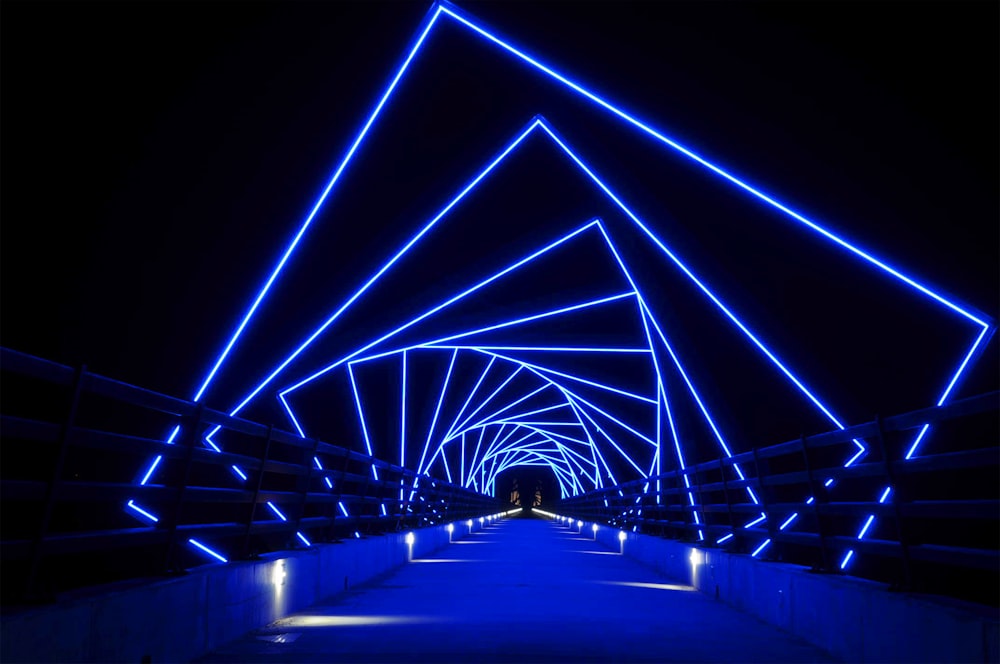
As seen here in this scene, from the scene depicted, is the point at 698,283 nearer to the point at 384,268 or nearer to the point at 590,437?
the point at 384,268

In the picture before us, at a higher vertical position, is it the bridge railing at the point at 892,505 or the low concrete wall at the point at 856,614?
the bridge railing at the point at 892,505

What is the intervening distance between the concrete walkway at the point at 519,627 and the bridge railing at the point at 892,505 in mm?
1056

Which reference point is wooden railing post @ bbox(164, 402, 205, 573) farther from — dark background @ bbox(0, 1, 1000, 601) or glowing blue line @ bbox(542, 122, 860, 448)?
glowing blue line @ bbox(542, 122, 860, 448)

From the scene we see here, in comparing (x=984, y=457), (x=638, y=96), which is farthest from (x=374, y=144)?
(x=984, y=457)

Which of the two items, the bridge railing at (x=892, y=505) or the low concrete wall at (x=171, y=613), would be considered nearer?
the low concrete wall at (x=171, y=613)

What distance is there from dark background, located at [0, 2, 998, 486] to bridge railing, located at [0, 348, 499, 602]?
1377mm

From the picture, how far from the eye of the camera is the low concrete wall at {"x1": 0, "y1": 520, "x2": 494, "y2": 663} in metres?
5.23

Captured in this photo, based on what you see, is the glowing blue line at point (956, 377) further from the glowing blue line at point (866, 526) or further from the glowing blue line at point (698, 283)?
the glowing blue line at point (698, 283)

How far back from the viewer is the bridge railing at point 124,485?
5.69 metres

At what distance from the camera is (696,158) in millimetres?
11250

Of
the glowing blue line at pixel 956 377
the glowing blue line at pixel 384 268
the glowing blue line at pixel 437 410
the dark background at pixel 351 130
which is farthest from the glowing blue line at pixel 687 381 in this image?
the glowing blue line at pixel 437 410

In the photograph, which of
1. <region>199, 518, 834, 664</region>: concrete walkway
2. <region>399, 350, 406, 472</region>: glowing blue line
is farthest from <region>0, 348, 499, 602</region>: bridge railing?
<region>399, 350, 406, 472</region>: glowing blue line

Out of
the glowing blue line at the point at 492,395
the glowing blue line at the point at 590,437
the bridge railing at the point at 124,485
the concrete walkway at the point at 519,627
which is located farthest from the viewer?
the glowing blue line at the point at 590,437

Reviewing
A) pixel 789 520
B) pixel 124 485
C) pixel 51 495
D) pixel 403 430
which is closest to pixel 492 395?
pixel 403 430
